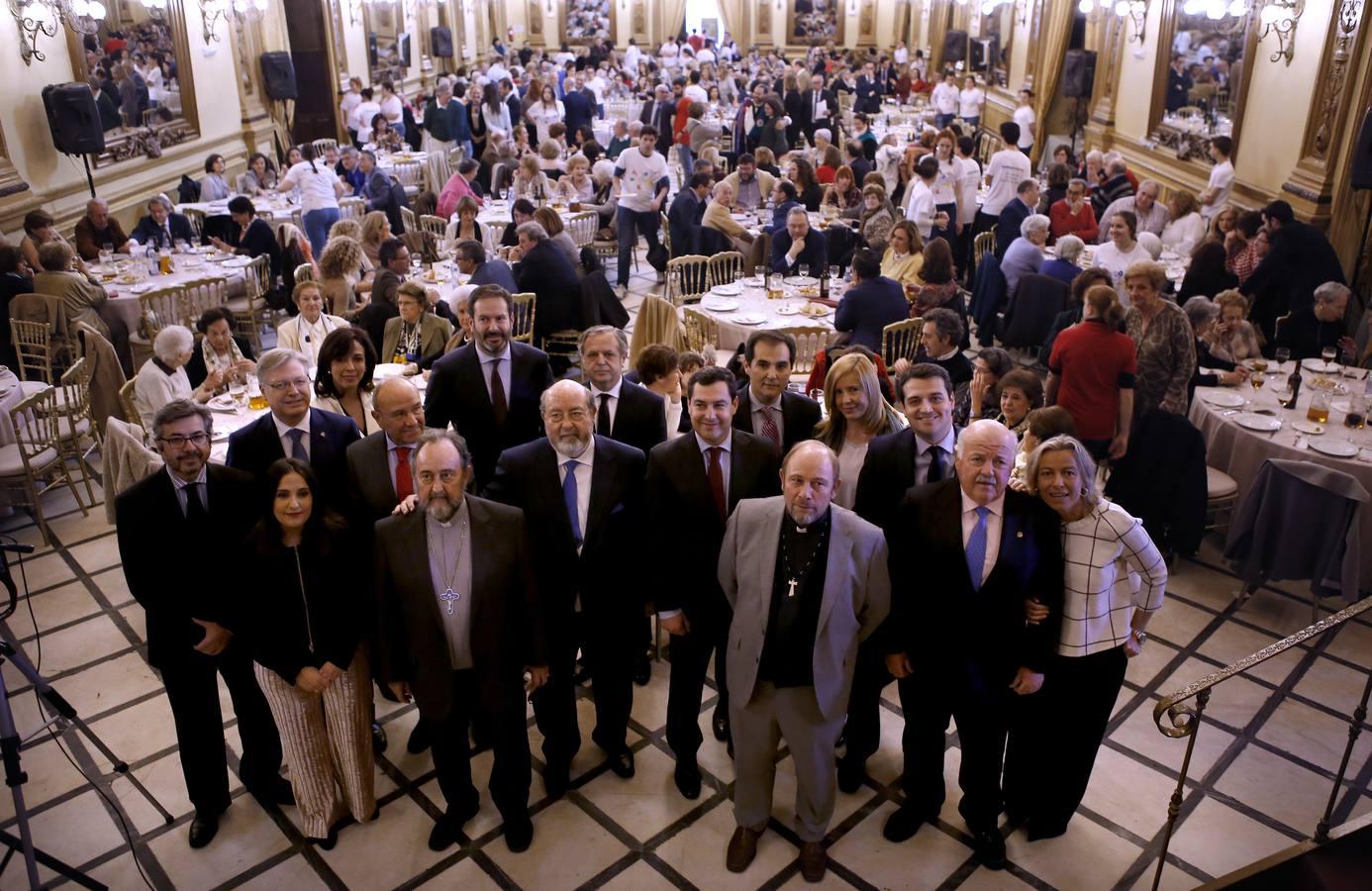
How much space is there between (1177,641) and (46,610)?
5.31 meters

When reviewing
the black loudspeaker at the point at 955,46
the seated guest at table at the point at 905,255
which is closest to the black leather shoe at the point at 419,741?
the seated guest at table at the point at 905,255

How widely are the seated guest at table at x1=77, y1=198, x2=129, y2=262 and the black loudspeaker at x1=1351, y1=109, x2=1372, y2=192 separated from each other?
357 inches

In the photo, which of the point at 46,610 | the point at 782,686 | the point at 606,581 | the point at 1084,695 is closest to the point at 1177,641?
the point at 1084,695

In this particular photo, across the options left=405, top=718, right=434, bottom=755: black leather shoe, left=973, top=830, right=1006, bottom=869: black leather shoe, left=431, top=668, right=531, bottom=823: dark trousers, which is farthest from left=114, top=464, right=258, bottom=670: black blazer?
left=973, top=830, right=1006, bottom=869: black leather shoe

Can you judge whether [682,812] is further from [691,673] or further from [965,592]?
[965,592]

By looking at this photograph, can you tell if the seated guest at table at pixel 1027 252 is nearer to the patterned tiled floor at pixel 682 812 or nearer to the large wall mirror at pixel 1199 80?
the large wall mirror at pixel 1199 80

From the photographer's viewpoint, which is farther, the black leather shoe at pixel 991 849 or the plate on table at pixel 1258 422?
the plate on table at pixel 1258 422

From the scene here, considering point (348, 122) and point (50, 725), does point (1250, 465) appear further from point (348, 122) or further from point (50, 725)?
point (348, 122)

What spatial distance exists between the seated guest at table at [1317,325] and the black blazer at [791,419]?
3.85 meters

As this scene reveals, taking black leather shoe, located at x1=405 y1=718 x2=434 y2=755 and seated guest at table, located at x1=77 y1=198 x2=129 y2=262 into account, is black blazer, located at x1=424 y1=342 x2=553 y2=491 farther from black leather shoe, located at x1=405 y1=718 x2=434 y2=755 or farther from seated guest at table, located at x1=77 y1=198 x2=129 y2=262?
seated guest at table, located at x1=77 y1=198 x2=129 y2=262

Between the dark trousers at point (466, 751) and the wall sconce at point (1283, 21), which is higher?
the wall sconce at point (1283, 21)

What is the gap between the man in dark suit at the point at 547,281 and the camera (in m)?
6.65

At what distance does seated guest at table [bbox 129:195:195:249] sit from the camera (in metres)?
8.45

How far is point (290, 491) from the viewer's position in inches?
116
